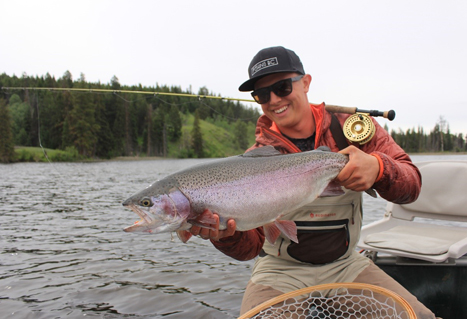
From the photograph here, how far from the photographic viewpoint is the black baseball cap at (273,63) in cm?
326

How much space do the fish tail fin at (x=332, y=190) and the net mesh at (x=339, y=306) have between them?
2.47 feet

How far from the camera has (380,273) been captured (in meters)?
3.16

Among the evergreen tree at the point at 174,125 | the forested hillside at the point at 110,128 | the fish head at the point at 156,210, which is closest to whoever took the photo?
the fish head at the point at 156,210

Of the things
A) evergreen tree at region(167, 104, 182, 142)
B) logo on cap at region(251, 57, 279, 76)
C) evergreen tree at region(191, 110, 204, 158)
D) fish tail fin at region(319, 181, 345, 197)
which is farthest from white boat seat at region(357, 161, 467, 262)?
evergreen tree at region(167, 104, 182, 142)

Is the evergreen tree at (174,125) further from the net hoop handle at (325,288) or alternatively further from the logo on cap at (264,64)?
the net hoop handle at (325,288)

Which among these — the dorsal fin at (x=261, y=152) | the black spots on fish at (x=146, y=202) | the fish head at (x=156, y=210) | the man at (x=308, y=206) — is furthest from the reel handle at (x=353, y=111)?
the black spots on fish at (x=146, y=202)

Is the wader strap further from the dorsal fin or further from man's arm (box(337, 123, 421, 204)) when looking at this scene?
the dorsal fin

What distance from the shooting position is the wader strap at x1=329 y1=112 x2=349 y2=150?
3.38m

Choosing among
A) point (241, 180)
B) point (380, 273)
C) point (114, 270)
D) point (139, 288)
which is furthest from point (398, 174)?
point (114, 270)

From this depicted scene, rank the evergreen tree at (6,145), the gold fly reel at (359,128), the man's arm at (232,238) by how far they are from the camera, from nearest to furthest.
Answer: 1. the man's arm at (232,238)
2. the gold fly reel at (359,128)
3. the evergreen tree at (6,145)

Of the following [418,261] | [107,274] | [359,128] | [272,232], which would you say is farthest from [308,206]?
[107,274]

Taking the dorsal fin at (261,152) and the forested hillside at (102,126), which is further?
the forested hillside at (102,126)

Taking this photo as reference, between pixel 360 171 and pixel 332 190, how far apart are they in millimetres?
322

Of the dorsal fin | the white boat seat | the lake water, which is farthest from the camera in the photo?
the lake water
